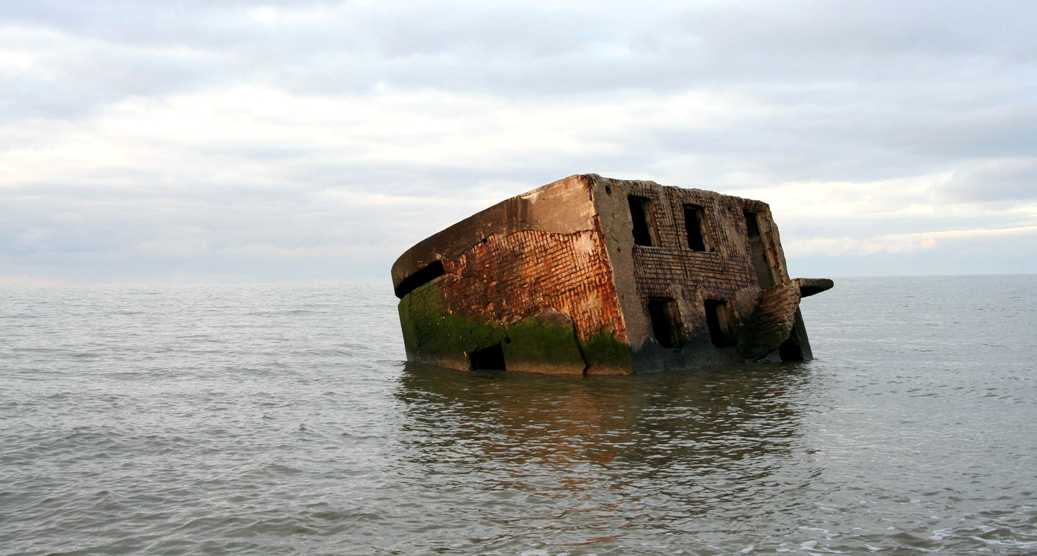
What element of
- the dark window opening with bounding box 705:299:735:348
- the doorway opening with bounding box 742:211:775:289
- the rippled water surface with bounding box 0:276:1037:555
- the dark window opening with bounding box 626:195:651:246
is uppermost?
the dark window opening with bounding box 626:195:651:246

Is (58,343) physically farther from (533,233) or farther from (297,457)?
(297,457)

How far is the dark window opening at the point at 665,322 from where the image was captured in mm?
10117

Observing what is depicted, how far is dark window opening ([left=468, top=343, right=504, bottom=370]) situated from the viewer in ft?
36.4

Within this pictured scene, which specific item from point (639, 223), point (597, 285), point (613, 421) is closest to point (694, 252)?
point (639, 223)

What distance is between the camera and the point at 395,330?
23531 millimetres

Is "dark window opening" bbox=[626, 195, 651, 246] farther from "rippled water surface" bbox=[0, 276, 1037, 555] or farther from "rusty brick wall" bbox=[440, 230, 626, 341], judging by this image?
"rippled water surface" bbox=[0, 276, 1037, 555]

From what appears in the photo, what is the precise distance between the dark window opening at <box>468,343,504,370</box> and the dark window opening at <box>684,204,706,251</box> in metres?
2.93

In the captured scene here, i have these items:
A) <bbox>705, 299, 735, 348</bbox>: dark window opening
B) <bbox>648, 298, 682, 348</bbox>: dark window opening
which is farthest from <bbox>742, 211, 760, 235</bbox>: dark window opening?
<bbox>648, 298, 682, 348</bbox>: dark window opening

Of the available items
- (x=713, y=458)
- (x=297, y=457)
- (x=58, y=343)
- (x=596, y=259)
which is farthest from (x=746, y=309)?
(x=58, y=343)

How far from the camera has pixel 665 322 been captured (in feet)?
34.1

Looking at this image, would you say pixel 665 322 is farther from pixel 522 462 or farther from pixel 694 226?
pixel 522 462

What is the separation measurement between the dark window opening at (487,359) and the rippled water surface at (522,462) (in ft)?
2.16

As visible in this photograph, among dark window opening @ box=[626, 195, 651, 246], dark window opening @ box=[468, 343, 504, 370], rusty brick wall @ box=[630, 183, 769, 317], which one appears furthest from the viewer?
dark window opening @ box=[468, 343, 504, 370]

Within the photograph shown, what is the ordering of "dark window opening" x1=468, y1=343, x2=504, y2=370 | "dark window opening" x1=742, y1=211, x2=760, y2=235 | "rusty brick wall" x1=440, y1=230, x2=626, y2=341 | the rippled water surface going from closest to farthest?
the rippled water surface
"rusty brick wall" x1=440, y1=230, x2=626, y2=341
"dark window opening" x1=468, y1=343, x2=504, y2=370
"dark window opening" x1=742, y1=211, x2=760, y2=235
